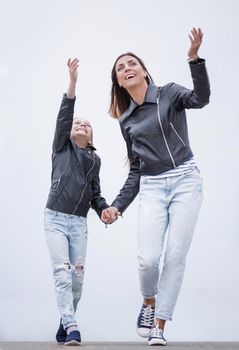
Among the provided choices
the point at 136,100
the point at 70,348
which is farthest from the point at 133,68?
the point at 70,348

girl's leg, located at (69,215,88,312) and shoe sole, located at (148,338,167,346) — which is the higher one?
girl's leg, located at (69,215,88,312)

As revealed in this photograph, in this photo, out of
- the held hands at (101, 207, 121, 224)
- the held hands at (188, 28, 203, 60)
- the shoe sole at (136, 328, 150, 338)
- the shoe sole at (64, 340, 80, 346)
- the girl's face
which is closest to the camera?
the held hands at (188, 28, 203, 60)

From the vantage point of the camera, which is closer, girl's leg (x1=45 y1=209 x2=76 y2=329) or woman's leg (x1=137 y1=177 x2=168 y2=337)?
woman's leg (x1=137 y1=177 x2=168 y2=337)

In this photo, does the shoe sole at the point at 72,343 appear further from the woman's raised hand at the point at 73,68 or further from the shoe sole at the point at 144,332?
the woman's raised hand at the point at 73,68

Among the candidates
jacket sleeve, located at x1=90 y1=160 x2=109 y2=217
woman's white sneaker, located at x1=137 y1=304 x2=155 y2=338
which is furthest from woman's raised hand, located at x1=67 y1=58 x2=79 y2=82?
woman's white sneaker, located at x1=137 y1=304 x2=155 y2=338

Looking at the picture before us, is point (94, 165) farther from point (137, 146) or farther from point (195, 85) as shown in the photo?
point (195, 85)

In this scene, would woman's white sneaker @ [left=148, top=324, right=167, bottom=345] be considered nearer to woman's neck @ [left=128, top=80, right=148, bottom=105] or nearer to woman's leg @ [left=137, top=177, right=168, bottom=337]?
woman's leg @ [left=137, top=177, right=168, bottom=337]

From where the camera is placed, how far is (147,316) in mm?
3820

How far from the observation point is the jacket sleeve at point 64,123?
172 inches

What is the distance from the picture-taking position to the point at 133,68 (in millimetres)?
4078

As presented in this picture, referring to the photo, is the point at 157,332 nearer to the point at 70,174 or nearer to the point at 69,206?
the point at 69,206

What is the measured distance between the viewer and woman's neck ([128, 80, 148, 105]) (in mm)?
3985

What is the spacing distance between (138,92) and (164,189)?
69 cm

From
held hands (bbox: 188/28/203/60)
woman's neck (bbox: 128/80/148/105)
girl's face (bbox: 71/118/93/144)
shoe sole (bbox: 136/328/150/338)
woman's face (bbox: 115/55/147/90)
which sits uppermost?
held hands (bbox: 188/28/203/60)
